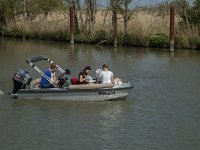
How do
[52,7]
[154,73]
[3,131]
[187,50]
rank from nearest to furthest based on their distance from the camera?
[3,131], [154,73], [187,50], [52,7]

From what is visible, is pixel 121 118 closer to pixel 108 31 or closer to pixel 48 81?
pixel 48 81

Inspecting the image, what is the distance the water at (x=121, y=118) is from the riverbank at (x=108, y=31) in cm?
969

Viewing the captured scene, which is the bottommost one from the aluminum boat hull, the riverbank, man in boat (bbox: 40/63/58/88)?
the aluminum boat hull

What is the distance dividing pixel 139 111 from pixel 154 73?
863 centimetres

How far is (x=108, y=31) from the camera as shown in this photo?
4047 centimetres

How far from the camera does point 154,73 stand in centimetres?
2606

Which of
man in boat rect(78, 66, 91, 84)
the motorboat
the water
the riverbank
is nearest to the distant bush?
the riverbank

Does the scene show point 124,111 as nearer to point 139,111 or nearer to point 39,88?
point 139,111

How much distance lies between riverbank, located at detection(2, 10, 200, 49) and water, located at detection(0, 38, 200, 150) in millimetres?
9687

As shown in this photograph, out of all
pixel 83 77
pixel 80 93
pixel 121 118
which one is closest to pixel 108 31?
pixel 83 77

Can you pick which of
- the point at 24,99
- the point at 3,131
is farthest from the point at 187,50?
the point at 3,131

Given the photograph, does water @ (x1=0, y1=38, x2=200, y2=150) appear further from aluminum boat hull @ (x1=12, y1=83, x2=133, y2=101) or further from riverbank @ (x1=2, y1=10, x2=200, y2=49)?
riverbank @ (x1=2, y1=10, x2=200, y2=49)

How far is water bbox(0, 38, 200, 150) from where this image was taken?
1397cm

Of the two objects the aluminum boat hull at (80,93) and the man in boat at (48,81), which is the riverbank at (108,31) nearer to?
the aluminum boat hull at (80,93)
